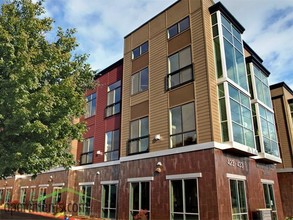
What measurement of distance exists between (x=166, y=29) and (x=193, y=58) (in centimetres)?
363

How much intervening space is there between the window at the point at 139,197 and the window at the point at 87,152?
6.50 metres

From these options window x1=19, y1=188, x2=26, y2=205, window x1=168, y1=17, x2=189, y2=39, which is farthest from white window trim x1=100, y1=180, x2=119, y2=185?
window x1=19, y1=188, x2=26, y2=205

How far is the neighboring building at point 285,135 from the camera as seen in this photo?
21172 mm

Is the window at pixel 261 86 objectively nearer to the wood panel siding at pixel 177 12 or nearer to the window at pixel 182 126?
the wood panel siding at pixel 177 12

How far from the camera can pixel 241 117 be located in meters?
15.3

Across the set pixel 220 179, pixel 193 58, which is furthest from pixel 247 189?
pixel 193 58

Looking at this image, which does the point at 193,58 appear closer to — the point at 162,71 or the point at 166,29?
the point at 162,71

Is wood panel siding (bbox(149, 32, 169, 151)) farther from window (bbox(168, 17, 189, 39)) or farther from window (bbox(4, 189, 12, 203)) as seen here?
window (bbox(4, 189, 12, 203))

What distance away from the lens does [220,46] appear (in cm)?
1541

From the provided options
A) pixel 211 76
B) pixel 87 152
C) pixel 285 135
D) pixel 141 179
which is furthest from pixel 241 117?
pixel 87 152

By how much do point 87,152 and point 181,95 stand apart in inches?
421

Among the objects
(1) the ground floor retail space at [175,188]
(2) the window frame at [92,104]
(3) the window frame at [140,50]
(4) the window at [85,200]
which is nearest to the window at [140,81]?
(3) the window frame at [140,50]

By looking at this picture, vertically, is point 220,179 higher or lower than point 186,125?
lower

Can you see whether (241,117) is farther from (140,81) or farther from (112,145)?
(112,145)
